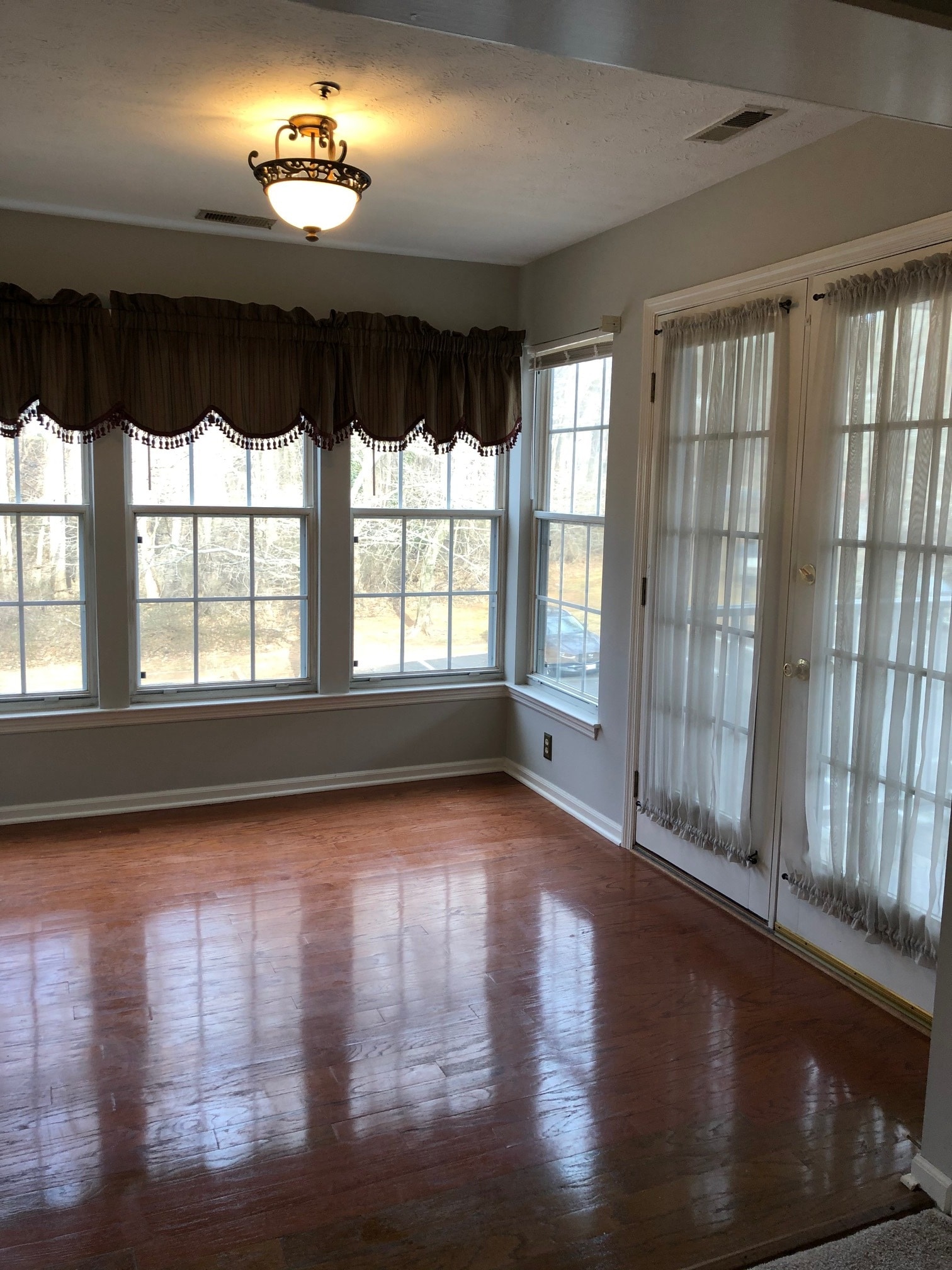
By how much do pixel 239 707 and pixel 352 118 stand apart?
2829 mm

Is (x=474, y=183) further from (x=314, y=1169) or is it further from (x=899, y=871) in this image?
(x=314, y=1169)

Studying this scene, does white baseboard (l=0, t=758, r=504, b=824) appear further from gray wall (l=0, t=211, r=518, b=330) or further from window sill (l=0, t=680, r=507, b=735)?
gray wall (l=0, t=211, r=518, b=330)

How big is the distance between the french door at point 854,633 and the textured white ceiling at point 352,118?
2.29 ft

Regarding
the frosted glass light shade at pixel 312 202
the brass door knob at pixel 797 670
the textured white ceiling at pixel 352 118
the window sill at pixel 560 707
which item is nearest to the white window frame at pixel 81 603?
the textured white ceiling at pixel 352 118

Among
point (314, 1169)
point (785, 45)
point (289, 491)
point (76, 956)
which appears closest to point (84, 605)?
point (289, 491)

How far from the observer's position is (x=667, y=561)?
159 inches

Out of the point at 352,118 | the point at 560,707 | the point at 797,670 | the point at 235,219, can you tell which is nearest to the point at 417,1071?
the point at 797,670

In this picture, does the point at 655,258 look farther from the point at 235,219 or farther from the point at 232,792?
the point at 232,792

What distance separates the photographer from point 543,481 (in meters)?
5.20

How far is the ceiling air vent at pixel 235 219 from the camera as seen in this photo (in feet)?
14.1

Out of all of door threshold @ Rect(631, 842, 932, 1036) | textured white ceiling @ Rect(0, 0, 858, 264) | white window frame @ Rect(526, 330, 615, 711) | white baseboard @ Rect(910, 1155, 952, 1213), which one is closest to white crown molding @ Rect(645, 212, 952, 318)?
textured white ceiling @ Rect(0, 0, 858, 264)

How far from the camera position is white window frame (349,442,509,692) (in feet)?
16.9

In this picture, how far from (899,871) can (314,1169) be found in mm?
1868

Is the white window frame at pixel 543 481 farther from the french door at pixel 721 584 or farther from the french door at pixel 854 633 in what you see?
the french door at pixel 854 633
